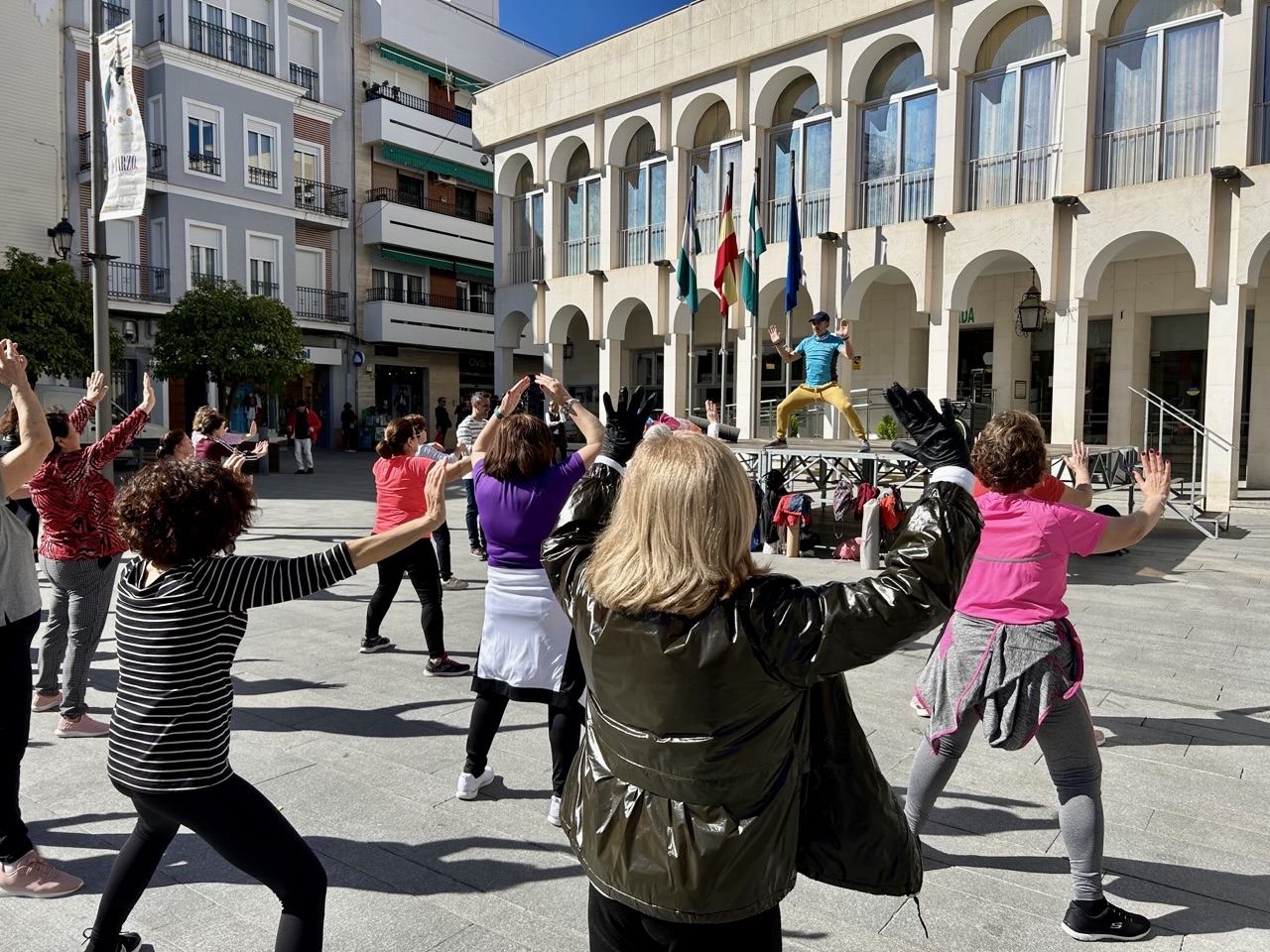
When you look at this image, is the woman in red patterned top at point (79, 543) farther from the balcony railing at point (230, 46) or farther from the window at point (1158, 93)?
the balcony railing at point (230, 46)

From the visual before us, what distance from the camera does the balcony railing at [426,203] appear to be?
3403cm

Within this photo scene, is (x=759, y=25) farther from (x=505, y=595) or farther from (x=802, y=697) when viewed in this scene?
(x=802, y=697)

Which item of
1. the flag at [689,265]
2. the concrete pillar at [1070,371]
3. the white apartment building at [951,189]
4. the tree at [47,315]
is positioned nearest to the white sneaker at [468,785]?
the white apartment building at [951,189]

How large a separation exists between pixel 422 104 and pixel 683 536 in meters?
38.0

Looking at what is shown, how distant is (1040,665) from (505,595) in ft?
7.31

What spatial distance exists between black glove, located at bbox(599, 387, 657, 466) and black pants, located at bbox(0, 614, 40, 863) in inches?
95.4

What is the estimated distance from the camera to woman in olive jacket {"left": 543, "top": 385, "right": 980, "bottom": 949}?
1811mm

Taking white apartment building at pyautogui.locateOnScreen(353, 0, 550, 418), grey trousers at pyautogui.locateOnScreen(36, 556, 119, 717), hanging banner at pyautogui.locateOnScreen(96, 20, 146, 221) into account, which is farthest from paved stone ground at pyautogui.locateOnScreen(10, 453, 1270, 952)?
white apartment building at pyautogui.locateOnScreen(353, 0, 550, 418)

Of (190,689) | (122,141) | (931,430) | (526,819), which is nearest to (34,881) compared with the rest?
(190,689)

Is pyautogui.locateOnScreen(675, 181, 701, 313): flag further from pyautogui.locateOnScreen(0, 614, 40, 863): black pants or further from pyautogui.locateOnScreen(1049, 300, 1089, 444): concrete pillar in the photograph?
pyautogui.locateOnScreen(0, 614, 40, 863): black pants

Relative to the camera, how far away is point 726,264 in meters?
19.2

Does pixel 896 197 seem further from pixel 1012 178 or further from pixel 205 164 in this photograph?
pixel 205 164

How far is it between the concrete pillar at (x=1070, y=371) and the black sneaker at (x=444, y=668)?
13.6 meters

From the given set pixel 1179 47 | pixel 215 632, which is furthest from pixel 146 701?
pixel 1179 47
